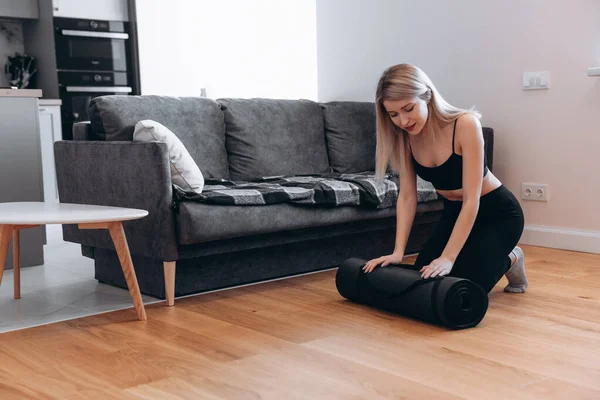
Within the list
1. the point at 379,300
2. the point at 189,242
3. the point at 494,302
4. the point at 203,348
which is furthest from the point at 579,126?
the point at 203,348

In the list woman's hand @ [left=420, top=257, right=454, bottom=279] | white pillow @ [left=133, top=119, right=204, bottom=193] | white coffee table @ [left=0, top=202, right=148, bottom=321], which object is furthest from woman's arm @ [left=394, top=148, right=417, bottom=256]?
white coffee table @ [left=0, top=202, right=148, bottom=321]

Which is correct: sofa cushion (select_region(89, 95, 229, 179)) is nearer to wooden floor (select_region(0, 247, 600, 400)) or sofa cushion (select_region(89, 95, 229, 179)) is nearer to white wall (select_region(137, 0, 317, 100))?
wooden floor (select_region(0, 247, 600, 400))

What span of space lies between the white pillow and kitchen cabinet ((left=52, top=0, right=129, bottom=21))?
3.06 m

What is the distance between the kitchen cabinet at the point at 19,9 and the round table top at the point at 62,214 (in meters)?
3.37

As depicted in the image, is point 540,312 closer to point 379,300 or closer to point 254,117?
point 379,300

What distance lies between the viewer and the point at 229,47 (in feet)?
21.8

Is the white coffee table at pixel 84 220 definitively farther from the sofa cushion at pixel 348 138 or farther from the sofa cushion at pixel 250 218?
the sofa cushion at pixel 348 138

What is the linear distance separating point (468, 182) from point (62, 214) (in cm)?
143

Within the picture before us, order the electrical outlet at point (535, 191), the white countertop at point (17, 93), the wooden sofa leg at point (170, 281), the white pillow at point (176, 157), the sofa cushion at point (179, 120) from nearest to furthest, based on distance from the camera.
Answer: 1. the wooden sofa leg at point (170, 281)
2. the white pillow at point (176, 157)
3. the sofa cushion at point (179, 120)
4. the white countertop at point (17, 93)
5. the electrical outlet at point (535, 191)

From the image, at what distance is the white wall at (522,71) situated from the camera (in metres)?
3.97

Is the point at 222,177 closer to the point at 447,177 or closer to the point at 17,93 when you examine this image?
the point at 17,93

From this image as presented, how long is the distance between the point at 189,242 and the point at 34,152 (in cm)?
148

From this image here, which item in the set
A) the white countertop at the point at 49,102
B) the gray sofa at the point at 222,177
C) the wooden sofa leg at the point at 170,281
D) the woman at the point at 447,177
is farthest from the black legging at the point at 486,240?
the white countertop at the point at 49,102

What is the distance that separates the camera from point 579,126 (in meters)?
3.99
